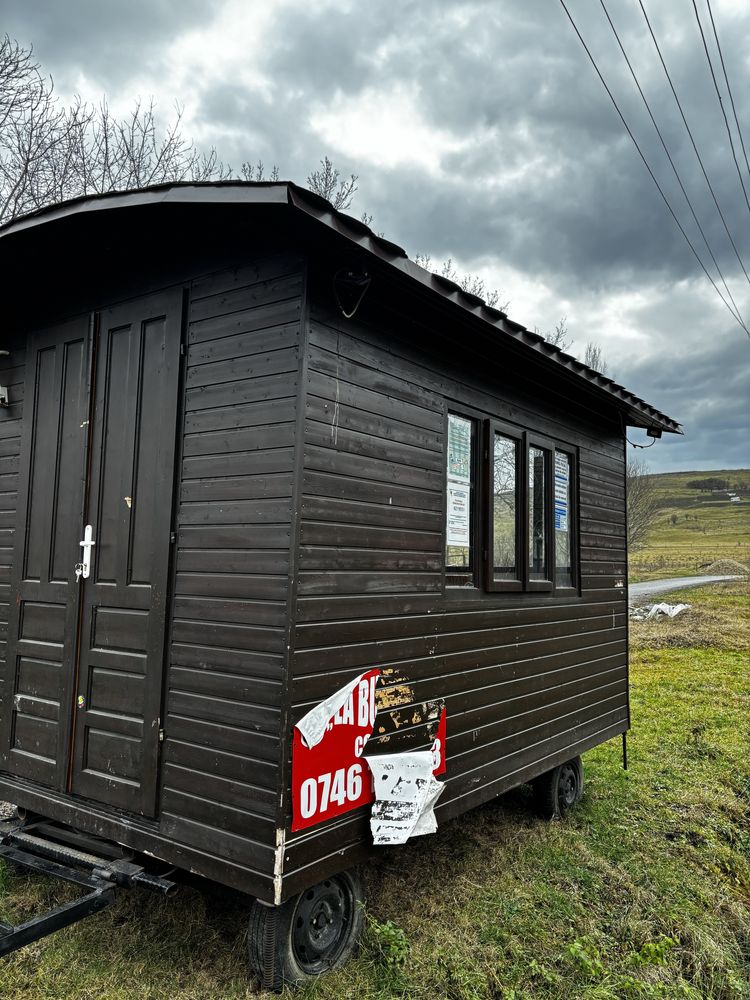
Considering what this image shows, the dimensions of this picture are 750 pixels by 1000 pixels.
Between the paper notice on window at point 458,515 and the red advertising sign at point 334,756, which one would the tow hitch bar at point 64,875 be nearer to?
→ the red advertising sign at point 334,756

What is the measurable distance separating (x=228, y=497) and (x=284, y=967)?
1.98 meters

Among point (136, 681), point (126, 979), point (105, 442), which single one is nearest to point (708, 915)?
point (126, 979)

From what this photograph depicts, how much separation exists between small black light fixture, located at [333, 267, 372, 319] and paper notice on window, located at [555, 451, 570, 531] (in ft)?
9.06

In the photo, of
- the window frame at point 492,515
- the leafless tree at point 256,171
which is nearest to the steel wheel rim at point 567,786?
the window frame at point 492,515

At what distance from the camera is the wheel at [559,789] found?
542cm

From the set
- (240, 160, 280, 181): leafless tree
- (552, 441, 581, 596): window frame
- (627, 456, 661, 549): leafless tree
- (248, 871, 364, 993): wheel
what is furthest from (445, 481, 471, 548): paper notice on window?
(627, 456, 661, 549): leafless tree

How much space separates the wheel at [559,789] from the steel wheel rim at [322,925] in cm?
247

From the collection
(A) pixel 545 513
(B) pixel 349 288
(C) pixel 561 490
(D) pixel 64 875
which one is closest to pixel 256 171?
(C) pixel 561 490

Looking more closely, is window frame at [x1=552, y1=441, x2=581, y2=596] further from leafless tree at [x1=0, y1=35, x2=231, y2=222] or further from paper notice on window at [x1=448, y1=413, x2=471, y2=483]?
leafless tree at [x1=0, y1=35, x2=231, y2=222]

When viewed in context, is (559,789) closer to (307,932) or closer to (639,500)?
(307,932)

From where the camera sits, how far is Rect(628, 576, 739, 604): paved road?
2651 centimetres

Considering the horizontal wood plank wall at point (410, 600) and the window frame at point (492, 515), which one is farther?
the window frame at point (492, 515)

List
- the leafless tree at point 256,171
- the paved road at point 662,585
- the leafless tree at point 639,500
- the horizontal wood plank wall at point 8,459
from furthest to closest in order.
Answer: the leafless tree at point 639,500, the paved road at point 662,585, the leafless tree at point 256,171, the horizontal wood plank wall at point 8,459

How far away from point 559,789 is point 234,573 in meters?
3.84
